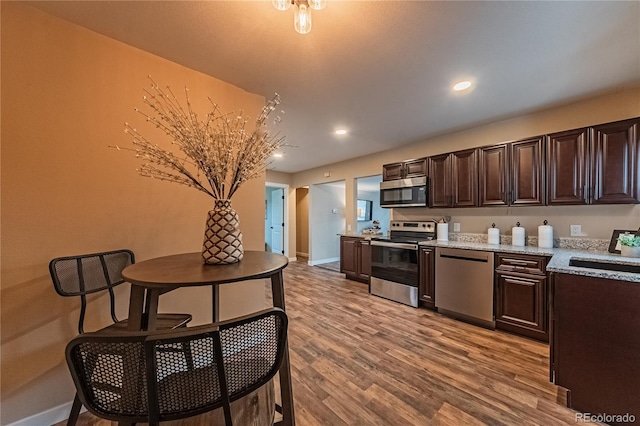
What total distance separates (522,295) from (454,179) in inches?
60.0

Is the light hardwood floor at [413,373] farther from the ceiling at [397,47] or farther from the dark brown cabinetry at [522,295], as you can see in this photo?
the ceiling at [397,47]

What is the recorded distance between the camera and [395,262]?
3654 mm

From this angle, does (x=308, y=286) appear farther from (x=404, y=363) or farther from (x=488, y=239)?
(x=488, y=239)

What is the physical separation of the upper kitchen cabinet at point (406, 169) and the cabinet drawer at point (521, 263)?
4.94 feet

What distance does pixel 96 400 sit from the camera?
2.27 feet

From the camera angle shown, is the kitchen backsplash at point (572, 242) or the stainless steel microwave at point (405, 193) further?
the stainless steel microwave at point (405, 193)

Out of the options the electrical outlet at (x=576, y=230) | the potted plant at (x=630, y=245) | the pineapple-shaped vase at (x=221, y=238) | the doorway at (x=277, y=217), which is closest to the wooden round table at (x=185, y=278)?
the pineapple-shaped vase at (x=221, y=238)

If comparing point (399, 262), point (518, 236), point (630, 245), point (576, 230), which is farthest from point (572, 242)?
point (399, 262)

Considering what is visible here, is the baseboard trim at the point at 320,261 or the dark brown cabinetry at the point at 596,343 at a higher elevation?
the dark brown cabinetry at the point at 596,343

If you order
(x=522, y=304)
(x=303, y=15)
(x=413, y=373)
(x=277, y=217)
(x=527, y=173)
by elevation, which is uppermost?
(x=303, y=15)

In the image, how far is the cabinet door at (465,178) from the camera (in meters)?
3.15

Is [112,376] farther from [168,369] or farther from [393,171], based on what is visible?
[393,171]

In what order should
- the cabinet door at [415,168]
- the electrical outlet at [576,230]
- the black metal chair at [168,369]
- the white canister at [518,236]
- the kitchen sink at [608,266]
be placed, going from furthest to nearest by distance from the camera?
1. the cabinet door at [415,168]
2. the white canister at [518,236]
3. the electrical outlet at [576,230]
4. the kitchen sink at [608,266]
5. the black metal chair at [168,369]

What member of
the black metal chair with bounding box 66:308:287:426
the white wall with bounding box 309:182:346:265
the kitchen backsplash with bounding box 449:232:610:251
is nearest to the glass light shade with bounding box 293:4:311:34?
the black metal chair with bounding box 66:308:287:426
